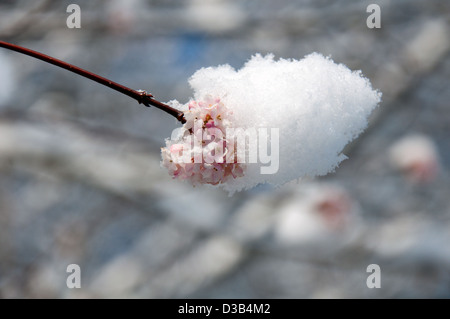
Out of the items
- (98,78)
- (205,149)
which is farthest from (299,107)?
(98,78)

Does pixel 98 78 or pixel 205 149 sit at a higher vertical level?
pixel 98 78

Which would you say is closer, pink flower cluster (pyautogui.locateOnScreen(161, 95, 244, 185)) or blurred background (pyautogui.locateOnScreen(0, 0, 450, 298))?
pink flower cluster (pyautogui.locateOnScreen(161, 95, 244, 185))

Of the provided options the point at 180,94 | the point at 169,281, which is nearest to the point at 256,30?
the point at 180,94

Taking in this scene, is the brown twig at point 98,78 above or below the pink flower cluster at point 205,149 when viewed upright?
above

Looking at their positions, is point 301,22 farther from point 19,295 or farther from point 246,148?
point 19,295

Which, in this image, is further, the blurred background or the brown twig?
the blurred background

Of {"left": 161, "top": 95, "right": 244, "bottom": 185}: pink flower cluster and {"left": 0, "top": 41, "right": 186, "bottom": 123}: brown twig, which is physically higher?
{"left": 0, "top": 41, "right": 186, "bottom": 123}: brown twig

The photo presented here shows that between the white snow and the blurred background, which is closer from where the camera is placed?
the white snow

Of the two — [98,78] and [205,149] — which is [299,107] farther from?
[98,78]
